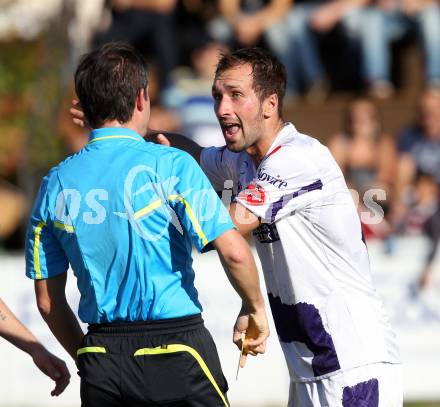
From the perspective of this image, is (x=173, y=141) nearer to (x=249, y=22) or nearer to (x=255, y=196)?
(x=255, y=196)

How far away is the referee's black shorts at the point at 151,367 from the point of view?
3965 millimetres

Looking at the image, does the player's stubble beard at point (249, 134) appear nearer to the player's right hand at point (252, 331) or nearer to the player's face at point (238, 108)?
the player's face at point (238, 108)

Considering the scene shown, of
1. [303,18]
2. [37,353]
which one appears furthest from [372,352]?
[303,18]

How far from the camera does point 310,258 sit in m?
4.41

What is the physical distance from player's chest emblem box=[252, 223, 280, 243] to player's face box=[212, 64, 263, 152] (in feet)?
1.19

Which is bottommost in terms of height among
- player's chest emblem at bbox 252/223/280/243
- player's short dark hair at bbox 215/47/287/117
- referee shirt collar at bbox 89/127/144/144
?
player's chest emblem at bbox 252/223/280/243

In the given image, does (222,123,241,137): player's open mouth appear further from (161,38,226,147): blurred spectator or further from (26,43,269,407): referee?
(161,38,226,147): blurred spectator

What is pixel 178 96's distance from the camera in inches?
445

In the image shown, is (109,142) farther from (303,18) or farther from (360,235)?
(303,18)

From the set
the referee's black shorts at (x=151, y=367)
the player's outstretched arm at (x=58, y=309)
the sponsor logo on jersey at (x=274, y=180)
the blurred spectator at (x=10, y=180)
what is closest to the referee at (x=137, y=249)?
the referee's black shorts at (x=151, y=367)

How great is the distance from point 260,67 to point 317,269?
902 mm

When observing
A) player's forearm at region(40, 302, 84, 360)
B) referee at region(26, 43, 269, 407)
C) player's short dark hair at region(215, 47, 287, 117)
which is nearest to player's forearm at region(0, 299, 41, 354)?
player's forearm at region(40, 302, 84, 360)

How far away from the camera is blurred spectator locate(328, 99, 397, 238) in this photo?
1061 cm

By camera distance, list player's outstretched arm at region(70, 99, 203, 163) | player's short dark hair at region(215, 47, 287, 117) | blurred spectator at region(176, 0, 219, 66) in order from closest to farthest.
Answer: player's short dark hair at region(215, 47, 287, 117)
player's outstretched arm at region(70, 99, 203, 163)
blurred spectator at region(176, 0, 219, 66)
